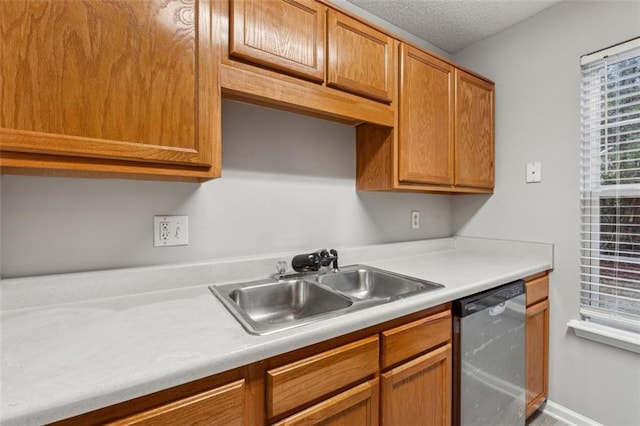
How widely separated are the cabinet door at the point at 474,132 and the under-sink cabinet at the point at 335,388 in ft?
3.41

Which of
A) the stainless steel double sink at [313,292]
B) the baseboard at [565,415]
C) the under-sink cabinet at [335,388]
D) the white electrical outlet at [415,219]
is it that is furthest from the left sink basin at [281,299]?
the baseboard at [565,415]

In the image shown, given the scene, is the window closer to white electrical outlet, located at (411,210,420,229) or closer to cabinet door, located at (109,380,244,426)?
white electrical outlet, located at (411,210,420,229)

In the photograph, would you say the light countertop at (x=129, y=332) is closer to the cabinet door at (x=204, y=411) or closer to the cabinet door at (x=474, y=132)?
the cabinet door at (x=204, y=411)

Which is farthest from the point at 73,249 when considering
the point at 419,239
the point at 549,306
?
the point at 549,306

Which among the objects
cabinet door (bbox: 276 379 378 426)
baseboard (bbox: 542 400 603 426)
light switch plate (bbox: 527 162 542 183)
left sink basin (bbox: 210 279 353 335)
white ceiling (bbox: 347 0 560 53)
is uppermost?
white ceiling (bbox: 347 0 560 53)

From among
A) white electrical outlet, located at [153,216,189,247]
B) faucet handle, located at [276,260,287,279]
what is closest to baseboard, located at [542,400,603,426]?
faucet handle, located at [276,260,287,279]

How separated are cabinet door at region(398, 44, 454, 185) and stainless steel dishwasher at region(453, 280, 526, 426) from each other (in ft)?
2.26

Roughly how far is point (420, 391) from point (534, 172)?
1.52m

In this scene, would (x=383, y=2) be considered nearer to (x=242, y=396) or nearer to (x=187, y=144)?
(x=187, y=144)

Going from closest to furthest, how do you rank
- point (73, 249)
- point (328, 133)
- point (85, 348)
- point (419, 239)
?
1. point (85, 348)
2. point (73, 249)
3. point (328, 133)
4. point (419, 239)

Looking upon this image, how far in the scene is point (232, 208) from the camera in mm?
1385

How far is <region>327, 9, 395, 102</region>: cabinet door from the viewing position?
1278 mm

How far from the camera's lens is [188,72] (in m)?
0.94

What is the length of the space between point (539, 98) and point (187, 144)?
80.2 inches
